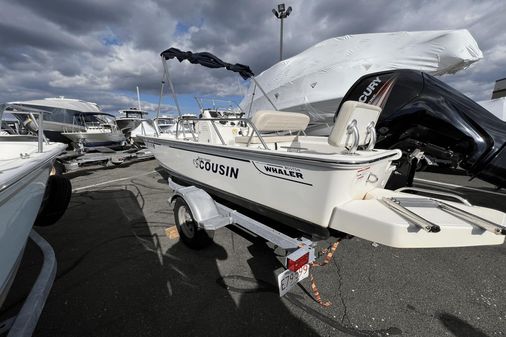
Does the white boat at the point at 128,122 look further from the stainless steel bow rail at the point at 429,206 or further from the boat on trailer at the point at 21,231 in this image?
the stainless steel bow rail at the point at 429,206

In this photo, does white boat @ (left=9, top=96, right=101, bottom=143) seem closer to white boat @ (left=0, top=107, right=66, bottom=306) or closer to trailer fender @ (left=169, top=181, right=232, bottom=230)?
white boat @ (left=0, top=107, right=66, bottom=306)

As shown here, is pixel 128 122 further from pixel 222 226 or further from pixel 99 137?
pixel 222 226

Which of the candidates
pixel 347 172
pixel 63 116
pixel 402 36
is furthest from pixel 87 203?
pixel 63 116

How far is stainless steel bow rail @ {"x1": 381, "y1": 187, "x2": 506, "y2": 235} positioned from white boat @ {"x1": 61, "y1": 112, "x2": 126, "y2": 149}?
412 inches

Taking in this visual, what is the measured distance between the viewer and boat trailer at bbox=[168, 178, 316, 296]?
210 centimetres

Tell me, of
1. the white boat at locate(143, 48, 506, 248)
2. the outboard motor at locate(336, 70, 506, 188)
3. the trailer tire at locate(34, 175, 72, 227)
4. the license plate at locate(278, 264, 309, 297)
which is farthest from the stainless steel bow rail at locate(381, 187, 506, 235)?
the trailer tire at locate(34, 175, 72, 227)

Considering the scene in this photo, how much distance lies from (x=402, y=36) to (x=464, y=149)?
5.86 meters

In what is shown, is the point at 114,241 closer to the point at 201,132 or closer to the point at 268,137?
the point at 201,132

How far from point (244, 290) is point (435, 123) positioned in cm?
347

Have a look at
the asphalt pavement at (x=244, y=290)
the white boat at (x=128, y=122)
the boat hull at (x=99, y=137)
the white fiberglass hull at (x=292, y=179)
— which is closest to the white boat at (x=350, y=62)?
the white fiberglass hull at (x=292, y=179)

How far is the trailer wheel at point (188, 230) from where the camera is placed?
10.0 ft

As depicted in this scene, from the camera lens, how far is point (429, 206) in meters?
2.12

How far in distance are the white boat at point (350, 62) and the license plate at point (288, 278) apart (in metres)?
4.26

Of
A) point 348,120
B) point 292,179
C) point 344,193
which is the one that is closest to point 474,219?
point 344,193
